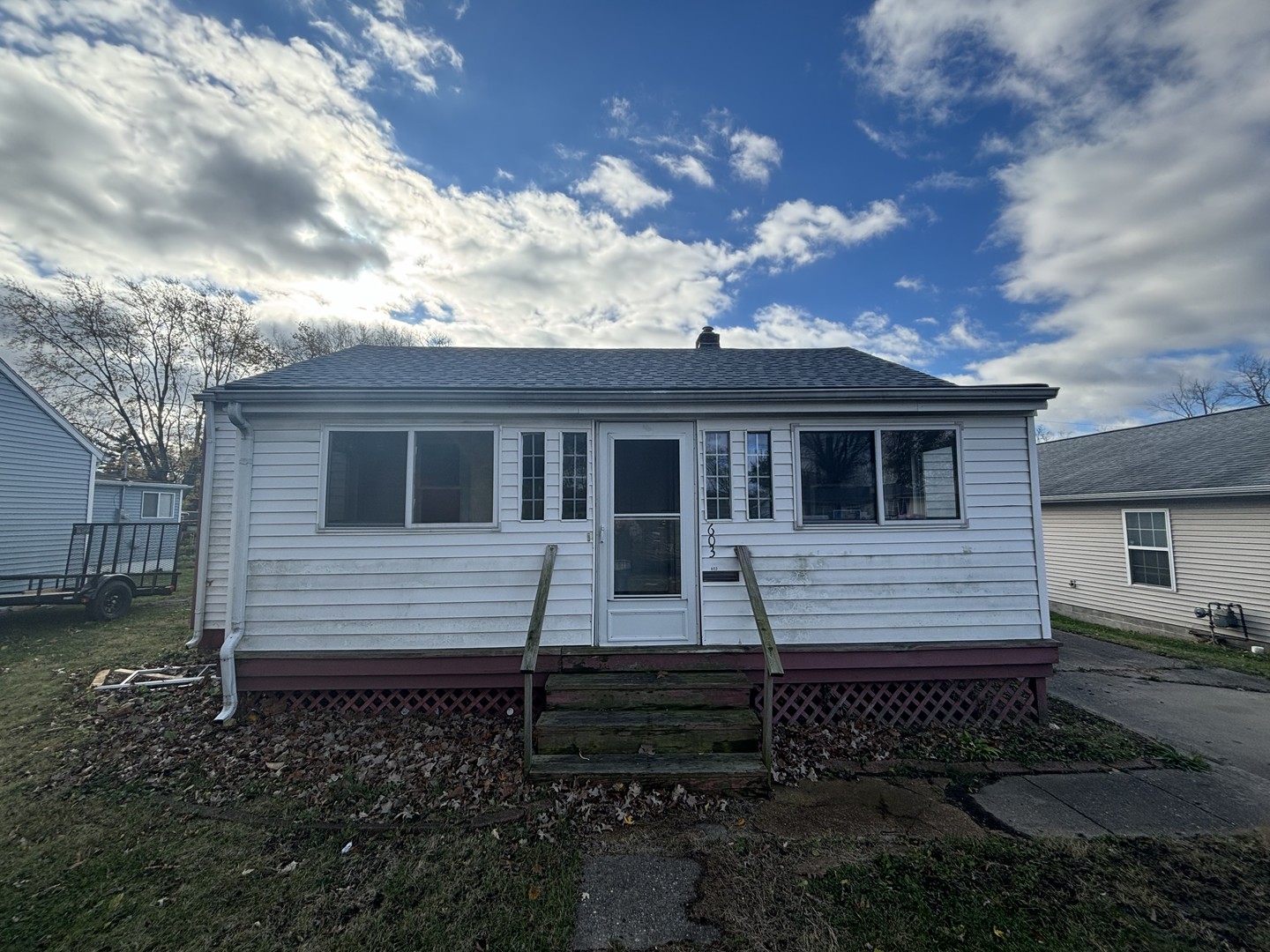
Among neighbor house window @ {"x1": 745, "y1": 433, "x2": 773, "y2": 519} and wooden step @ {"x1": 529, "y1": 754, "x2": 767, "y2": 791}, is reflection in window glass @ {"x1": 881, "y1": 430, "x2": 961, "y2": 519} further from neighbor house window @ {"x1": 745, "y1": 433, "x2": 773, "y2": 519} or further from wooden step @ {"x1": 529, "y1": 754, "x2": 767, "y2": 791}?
wooden step @ {"x1": 529, "y1": 754, "x2": 767, "y2": 791}

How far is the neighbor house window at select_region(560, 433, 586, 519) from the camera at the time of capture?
5023 mm

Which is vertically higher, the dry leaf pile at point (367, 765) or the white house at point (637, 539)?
the white house at point (637, 539)

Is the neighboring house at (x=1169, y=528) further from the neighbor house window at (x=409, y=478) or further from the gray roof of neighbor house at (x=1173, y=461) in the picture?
the neighbor house window at (x=409, y=478)

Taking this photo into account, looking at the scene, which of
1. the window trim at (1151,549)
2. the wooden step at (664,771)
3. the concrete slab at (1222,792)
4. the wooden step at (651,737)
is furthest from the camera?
the window trim at (1151,549)

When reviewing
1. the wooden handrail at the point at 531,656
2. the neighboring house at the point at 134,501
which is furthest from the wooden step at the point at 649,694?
the neighboring house at the point at 134,501

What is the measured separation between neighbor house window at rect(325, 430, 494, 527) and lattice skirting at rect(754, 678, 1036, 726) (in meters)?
3.63

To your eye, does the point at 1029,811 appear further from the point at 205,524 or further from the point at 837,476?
the point at 205,524

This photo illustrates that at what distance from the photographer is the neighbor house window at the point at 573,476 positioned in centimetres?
502

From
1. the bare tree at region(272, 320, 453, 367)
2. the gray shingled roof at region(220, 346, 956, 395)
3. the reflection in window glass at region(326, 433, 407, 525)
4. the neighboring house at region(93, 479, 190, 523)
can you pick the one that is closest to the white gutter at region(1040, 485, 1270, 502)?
the gray shingled roof at region(220, 346, 956, 395)

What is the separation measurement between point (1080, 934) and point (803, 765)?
1935 millimetres

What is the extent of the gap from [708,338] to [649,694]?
655cm

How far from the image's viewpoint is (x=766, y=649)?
3.91 meters

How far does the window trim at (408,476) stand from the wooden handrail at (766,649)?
245 centimetres

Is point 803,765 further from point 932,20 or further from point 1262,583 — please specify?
point 1262,583
